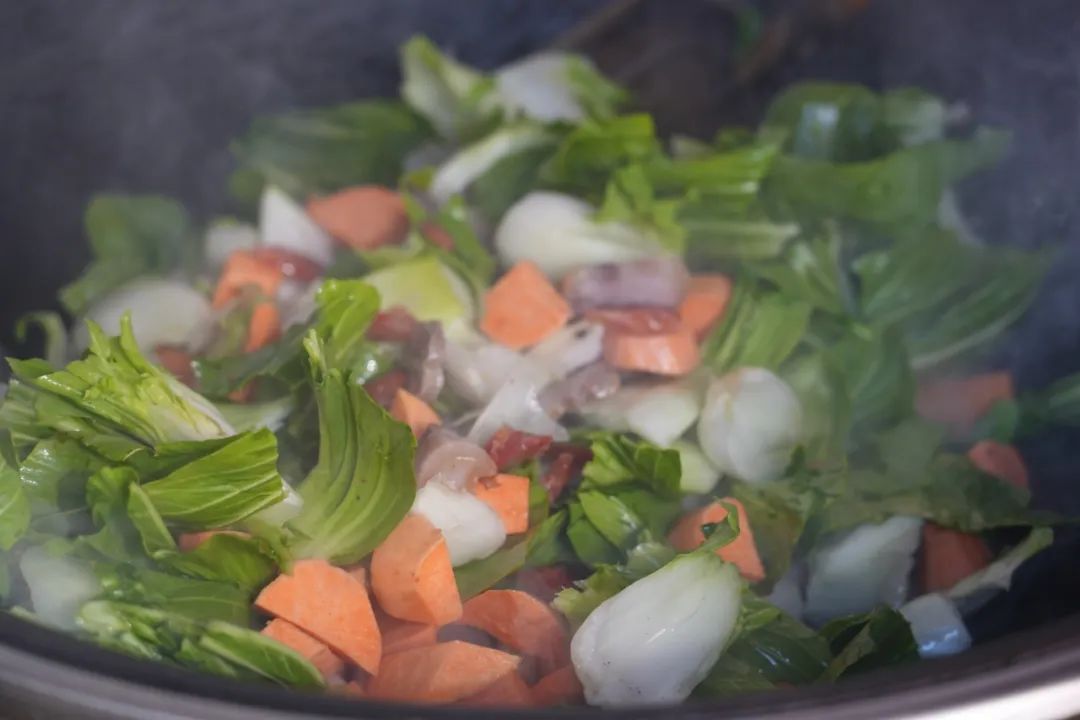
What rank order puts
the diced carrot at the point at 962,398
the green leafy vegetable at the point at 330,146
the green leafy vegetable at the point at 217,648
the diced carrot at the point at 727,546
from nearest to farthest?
the green leafy vegetable at the point at 217,648 → the diced carrot at the point at 727,546 → the diced carrot at the point at 962,398 → the green leafy vegetable at the point at 330,146

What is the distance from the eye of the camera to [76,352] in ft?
3.90

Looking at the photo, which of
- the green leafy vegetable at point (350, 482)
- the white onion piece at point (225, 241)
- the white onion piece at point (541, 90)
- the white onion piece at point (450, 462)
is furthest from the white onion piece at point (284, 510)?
the white onion piece at point (541, 90)

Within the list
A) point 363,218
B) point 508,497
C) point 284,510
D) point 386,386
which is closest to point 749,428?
point 508,497

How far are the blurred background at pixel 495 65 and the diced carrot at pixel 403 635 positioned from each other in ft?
1.85

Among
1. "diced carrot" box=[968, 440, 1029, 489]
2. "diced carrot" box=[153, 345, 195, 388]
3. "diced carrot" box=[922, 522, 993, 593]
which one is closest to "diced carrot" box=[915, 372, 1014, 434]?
"diced carrot" box=[968, 440, 1029, 489]

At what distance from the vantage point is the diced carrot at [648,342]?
119 cm

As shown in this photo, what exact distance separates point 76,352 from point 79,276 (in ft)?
0.97

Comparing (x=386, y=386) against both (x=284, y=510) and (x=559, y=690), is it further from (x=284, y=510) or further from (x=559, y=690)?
(x=559, y=690)

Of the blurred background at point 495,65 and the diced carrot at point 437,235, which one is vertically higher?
the blurred background at point 495,65

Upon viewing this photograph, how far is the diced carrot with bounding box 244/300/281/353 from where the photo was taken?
3.94 ft

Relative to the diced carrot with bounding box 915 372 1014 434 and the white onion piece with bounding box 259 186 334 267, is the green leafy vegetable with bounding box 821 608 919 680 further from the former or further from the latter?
the white onion piece with bounding box 259 186 334 267

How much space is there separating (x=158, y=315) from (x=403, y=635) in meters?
0.56

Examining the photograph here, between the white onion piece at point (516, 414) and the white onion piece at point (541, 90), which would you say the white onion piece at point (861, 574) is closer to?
the white onion piece at point (516, 414)

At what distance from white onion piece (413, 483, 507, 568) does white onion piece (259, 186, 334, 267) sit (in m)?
0.51
